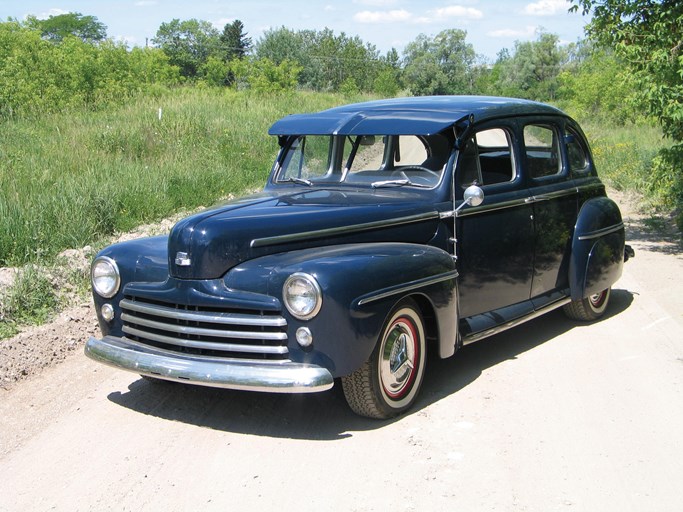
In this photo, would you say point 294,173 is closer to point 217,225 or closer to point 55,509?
point 217,225

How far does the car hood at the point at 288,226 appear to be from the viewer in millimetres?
4512

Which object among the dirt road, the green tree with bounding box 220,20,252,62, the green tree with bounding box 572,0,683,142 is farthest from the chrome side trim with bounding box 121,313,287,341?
the green tree with bounding box 220,20,252,62

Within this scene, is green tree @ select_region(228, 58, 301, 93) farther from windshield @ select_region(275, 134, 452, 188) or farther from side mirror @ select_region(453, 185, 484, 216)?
side mirror @ select_region(453, 185, 484, 216)

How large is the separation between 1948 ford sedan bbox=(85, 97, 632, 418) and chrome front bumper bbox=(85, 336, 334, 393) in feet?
0.03

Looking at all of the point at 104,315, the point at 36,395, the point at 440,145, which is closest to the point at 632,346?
the point at 440,145

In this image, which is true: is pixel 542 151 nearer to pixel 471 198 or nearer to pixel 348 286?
pixel 471 198

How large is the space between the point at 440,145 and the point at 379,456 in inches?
92.4

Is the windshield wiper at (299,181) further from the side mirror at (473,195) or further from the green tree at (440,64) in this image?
the green tree at (440,64)

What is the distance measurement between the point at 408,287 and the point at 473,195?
39.8 inches

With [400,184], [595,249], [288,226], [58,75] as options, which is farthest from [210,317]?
[58,75]

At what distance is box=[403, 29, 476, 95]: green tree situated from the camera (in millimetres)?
66625

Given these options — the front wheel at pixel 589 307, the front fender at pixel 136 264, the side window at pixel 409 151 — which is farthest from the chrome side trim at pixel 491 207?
the front fender at pixel 136 264

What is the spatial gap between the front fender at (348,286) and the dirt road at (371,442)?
55 centimetres

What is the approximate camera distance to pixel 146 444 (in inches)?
173
